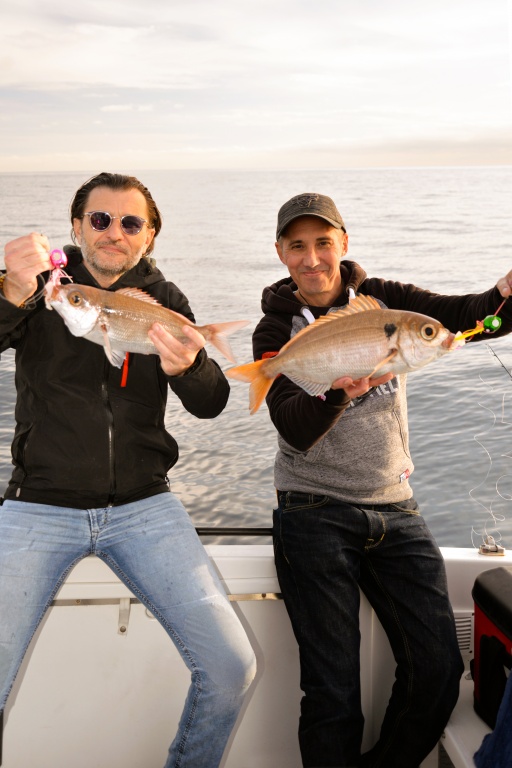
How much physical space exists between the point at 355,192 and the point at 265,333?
120 ft

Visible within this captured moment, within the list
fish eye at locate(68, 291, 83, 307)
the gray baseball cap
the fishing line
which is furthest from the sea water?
fish eye at locate(68, 291, 83, 307)

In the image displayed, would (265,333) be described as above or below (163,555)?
above

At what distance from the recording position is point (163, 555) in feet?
8.67

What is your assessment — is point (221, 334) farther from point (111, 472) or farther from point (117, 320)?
point (111, 472)

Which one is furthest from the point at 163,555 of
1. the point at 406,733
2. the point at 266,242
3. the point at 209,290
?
the point at 266,242

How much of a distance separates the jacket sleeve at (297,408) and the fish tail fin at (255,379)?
0.65ft

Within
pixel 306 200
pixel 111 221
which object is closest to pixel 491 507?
pixel 306 200

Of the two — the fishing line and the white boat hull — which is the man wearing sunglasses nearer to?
the white boat hull

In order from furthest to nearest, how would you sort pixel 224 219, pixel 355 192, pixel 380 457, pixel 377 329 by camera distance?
pixel 355 192, pixel 224 219, pixel 380 457, pixel 377 329

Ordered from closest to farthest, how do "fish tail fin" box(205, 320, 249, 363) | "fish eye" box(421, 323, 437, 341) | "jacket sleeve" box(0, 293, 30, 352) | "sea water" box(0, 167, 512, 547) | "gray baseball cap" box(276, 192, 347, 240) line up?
"fish eye" box(421, 323, 437, 341) → "fish tail fin" box(205, 320, 249, 363) → "jacket sleeve" box(0, 293, 30, 352) → "gray baseball cap" box(276, 192, 347, 240) → "sea water" box(0, 167, 512, 547)

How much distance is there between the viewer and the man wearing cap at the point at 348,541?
264cm

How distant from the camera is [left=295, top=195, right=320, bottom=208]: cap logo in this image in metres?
3.05

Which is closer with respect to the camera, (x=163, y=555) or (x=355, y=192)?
(x=163, y=555)

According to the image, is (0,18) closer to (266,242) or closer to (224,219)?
(266,242)
